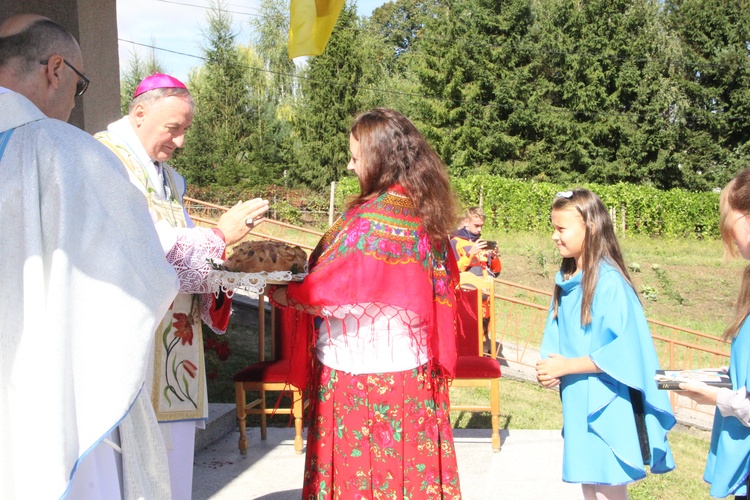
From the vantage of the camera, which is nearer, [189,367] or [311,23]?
[189,367]

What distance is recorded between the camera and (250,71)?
102 feet

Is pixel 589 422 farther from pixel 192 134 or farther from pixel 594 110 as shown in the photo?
pixel 594 110

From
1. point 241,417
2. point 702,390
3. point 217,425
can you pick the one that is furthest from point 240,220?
point 217,425

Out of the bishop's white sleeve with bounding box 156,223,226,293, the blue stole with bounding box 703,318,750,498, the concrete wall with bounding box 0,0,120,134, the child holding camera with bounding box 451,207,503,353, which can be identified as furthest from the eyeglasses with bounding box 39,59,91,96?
A: the child holding camera with bounding box 451,207,503,353

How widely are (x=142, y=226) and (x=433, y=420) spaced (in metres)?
1.63

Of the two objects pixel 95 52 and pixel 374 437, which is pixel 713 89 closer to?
pixel 95 52

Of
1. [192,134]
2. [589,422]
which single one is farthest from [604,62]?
[589,422]

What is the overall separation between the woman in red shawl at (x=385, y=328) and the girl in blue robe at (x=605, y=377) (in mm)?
590

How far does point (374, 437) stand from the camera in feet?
9.54

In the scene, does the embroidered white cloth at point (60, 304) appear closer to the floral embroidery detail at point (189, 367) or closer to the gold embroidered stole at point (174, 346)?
the gold embroidered stole at point (174, 346)

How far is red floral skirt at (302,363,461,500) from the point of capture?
289 cm

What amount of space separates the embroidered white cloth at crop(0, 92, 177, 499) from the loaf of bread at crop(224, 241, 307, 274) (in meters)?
1.17

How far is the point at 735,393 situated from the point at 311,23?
2862mm

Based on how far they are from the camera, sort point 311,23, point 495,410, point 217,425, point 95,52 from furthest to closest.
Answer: point 217,425 → point 495,410 → point 95,52 → point 311,23
